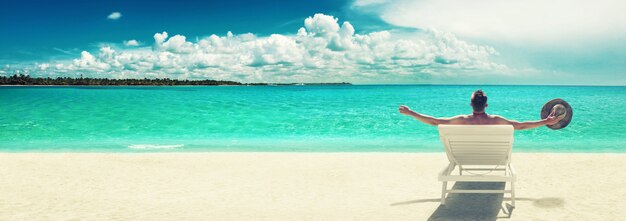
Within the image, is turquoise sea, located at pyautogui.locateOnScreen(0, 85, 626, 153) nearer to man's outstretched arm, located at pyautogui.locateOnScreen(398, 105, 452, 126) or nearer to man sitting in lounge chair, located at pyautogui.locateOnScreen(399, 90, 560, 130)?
man's outstretched arm, located at pyautogui.locateOnScreen(398, 105, 452, 126)

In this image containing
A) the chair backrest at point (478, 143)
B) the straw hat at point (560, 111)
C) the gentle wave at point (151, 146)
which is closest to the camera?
the chair backrest at point (478, 143)

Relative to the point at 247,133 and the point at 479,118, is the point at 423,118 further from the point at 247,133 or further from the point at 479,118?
the point at 247,133

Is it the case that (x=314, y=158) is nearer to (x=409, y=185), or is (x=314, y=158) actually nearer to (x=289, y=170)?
(x=289, y=170)

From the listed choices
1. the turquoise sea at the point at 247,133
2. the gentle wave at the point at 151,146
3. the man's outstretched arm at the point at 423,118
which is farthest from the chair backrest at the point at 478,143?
the gentle wave at the point at 151,146

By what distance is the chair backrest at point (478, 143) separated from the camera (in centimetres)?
579

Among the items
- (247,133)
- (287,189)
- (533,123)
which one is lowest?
(247,133)

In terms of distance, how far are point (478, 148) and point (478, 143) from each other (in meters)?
0.12

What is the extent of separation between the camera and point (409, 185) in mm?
7785

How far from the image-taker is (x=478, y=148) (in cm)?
607

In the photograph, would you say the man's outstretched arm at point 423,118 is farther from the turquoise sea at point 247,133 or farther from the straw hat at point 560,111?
the turquoise sea at point 247,133

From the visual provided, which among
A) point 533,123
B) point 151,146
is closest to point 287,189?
point 533,123

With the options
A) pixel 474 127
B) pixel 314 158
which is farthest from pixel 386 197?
pixel 314 158

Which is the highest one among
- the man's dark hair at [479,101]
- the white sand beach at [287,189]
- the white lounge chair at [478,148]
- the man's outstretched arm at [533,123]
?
the man's dark hair at [479,101]

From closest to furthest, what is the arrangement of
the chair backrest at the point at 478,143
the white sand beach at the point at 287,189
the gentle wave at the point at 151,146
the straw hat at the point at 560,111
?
1. the chair backrest at the point at 478,143
2. the white sand beach at the point at 287,189
3. the straw hat at the point at 560,111
4. the gentle wave at the point at 151,146
